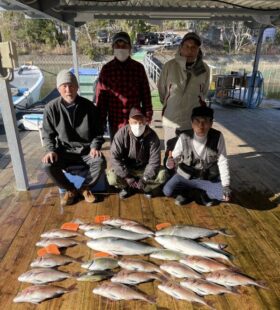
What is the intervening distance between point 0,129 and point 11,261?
6.12m

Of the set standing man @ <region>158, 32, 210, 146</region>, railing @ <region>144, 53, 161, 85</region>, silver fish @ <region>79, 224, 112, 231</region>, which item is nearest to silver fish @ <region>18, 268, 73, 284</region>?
silver fish @ <region>79, 224, 112, 231</region>

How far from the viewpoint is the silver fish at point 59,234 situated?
103 inches

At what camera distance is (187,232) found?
261cm

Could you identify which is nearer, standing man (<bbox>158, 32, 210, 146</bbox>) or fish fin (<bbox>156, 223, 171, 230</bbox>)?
fish fin (<bbox>156, 223, 171, 230</bbox>)

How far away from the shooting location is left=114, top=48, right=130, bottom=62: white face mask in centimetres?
318

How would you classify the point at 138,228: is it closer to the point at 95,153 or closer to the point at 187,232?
the point at 187,232

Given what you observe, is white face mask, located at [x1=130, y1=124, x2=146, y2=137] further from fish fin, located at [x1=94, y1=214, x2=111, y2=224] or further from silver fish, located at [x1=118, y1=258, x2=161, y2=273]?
silver fish, located at [x1=118, y1=258, x2=161, y2=273]

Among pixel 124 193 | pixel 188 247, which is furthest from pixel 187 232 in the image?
pixel 124 193

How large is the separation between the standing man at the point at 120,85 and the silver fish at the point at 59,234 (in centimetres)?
138

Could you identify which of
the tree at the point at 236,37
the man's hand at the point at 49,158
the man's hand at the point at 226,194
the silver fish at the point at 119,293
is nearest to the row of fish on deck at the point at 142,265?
the silver fish at the point at 119,293

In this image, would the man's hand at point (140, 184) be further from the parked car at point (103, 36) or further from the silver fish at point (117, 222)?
the parked car at point (103, 36)

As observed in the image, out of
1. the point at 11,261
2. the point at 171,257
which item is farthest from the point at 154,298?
the point at 11,261

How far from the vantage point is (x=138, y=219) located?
2.96 meters

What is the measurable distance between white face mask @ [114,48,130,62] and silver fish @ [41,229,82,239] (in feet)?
6.38
